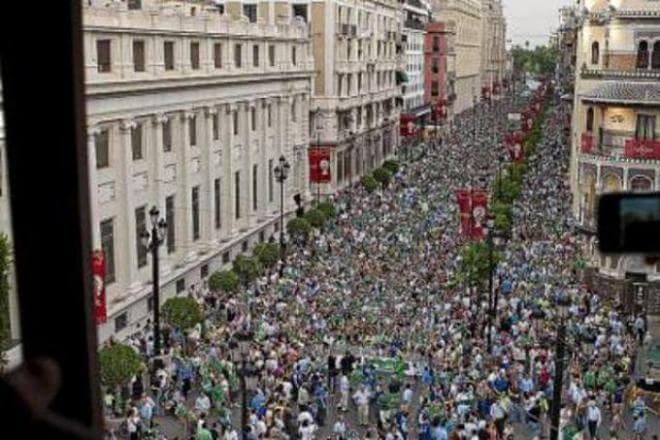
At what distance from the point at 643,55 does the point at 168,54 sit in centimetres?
1915

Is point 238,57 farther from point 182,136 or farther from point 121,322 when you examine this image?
point 121,322

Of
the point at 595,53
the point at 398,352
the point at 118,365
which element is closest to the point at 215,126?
the point at 595,53

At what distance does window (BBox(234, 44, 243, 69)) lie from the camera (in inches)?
1865

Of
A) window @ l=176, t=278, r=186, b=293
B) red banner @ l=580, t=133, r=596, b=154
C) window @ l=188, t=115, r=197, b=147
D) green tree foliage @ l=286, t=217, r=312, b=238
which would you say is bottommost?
window @ l=176, t=278, r=186, b=293

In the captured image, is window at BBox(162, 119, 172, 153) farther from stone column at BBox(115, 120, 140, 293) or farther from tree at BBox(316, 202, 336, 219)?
tree at BBox(316, 202, 336, 219)

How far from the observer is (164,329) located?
30953mm

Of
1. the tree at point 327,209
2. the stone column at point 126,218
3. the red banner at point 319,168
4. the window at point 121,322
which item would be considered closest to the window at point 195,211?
the stone column at point 126,218

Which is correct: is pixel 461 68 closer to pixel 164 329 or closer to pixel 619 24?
pixel 619 24

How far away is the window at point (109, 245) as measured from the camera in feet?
109

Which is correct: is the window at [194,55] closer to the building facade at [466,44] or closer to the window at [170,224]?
the window at [170,224]

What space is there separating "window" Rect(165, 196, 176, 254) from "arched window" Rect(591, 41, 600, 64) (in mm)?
19402

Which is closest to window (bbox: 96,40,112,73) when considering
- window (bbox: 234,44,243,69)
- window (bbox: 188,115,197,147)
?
window (bbox: 188,115,197,147)

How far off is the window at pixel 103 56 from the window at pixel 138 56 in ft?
7.29

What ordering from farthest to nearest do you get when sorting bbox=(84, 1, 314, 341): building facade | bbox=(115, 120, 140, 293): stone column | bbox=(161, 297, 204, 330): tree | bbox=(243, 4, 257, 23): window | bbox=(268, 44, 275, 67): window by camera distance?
1. bbox=(243, 4, 257, 23): window
2. bbox=(268, 44, 275, 67): window
3. bbox=(115, 120, 140, 293): stone column
4. bbox=(84, 1, 314, 341): building facade
5. bbox=(161, 297, 204, 330): tree
